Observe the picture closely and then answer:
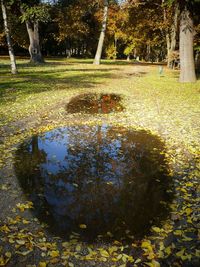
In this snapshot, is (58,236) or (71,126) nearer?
(58,236)

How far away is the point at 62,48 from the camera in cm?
7262

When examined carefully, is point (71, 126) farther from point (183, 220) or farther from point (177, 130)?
point (183, 220)

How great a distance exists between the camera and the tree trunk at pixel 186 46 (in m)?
21.0

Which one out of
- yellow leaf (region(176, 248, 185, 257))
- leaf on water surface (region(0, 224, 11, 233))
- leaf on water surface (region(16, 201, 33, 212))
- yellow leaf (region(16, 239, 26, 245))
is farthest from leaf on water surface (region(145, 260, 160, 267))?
leaf on water surface (region(16, 201, 33, 212))

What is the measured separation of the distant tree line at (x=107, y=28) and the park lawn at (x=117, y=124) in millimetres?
5977

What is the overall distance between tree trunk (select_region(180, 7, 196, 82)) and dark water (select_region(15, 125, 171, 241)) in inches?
524

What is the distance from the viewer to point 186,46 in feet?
70.3

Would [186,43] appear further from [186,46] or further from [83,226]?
[83,226]

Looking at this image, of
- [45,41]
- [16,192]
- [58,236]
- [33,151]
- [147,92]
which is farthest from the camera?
[45,41]

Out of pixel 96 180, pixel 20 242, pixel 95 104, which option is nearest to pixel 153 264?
pixel 20 242

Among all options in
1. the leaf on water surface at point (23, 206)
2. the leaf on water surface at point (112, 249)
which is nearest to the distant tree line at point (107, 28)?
the leaf on water surface at point (23, 206)

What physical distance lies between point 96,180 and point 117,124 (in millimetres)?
4775

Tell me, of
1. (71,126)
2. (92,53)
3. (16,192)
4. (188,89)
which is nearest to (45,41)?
(92,53)

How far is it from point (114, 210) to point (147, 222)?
2.14 feet
